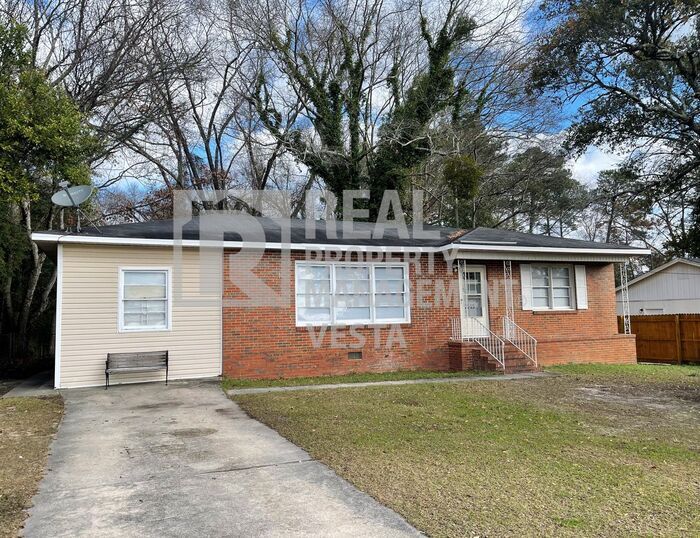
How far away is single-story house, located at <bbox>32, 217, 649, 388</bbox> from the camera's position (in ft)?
36.3

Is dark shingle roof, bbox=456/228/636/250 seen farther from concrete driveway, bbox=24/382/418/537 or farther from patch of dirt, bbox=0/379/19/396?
patch of dirt, bbox=0/379/19/396

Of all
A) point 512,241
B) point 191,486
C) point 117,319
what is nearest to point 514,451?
point 191,486

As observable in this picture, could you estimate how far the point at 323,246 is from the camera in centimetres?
1268

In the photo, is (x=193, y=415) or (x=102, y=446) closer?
(x=102, y=446)

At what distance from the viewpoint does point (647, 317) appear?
19.6m

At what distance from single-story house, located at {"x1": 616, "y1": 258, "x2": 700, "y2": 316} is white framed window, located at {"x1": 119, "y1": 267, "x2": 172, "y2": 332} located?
80.2 ft

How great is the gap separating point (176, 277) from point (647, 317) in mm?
16926

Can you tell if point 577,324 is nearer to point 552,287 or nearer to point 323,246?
point 552,287

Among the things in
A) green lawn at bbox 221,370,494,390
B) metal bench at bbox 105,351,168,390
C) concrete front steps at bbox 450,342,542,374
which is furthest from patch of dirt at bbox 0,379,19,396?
concrete front steps at bbox 450,342,542,374

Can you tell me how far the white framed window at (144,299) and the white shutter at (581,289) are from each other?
37.0ft

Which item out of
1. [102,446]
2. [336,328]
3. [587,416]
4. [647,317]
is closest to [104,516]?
[102,446]

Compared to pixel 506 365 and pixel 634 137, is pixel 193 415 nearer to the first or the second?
pixel 506 365

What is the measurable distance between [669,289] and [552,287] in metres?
16.2

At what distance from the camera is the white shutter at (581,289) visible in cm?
1542
